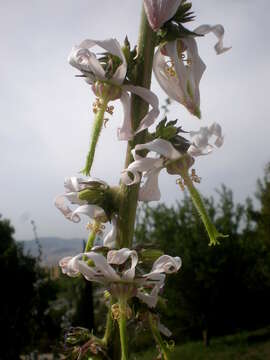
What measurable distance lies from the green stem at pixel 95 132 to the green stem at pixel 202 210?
44 centimetres

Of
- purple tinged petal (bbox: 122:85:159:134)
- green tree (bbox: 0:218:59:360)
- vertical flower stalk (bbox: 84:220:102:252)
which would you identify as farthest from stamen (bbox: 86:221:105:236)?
green tree (bbox: 0:218:59:360)

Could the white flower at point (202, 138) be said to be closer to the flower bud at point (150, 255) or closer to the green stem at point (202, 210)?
the green stem at point (202, 210)

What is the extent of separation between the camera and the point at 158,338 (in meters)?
1.85

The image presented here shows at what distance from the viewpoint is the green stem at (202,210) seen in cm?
181

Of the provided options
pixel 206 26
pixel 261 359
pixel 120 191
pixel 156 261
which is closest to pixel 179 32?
pixel 206 26

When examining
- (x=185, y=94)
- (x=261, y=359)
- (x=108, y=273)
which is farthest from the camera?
(x=261, y=359)

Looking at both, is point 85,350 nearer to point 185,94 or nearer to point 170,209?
point 185,94

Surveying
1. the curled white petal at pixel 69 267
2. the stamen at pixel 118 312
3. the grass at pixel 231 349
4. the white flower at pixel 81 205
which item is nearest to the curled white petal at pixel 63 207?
the white flower at pixel 81 205

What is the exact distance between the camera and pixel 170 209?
84.1 ft

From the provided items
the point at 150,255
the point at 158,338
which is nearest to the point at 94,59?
the point at 150,255

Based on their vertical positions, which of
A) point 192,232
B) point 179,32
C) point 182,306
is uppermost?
point 192,232

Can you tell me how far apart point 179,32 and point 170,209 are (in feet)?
78.2

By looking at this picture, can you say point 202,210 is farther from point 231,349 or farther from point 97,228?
point 231,349

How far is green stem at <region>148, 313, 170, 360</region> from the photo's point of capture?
1.84m
